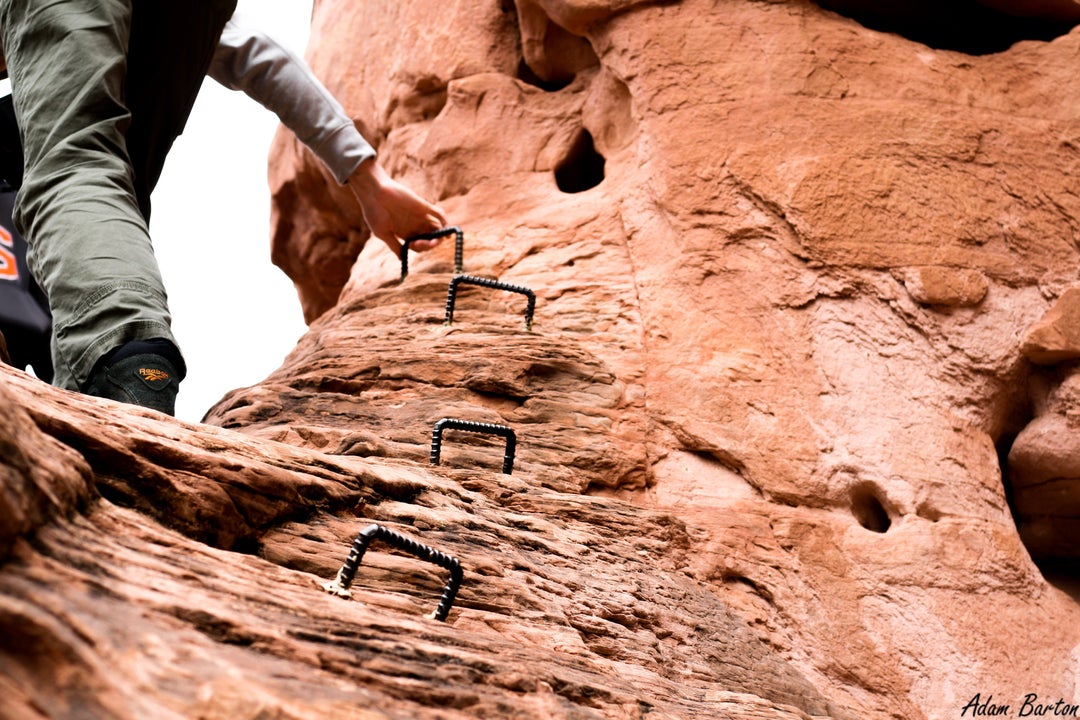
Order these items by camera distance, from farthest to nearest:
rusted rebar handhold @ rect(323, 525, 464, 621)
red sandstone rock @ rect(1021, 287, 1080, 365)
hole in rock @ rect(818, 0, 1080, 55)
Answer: hole in rock @ rect(818, 0, 1080, 55) < red sandstone rock @ rect(1021, 287, 1080, 365) < rusted rebar handhold @ rect(323, 525, 464, 621)

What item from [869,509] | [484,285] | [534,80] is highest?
[534,80]

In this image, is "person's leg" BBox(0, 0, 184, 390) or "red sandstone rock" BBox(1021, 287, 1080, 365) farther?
"red sandstone rock" BBox(1021, 287, 1080, 365)

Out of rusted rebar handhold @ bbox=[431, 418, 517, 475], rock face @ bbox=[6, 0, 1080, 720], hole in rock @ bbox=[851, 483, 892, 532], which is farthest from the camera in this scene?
hole in rock @ bbox=[851, 483, 892, 532]

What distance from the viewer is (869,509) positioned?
2.72 metres

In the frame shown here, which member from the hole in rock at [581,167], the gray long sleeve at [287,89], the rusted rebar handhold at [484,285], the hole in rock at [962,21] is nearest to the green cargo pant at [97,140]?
the gray long sleeve at [287,89]

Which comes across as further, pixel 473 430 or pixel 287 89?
pixel 287 89

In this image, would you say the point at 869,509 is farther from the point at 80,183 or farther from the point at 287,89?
the point at 80,183

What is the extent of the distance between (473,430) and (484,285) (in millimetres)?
622

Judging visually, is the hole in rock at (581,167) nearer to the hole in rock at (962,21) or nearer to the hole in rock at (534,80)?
the hole in rock at (534,80)

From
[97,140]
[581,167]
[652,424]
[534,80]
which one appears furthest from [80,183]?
[534,80]

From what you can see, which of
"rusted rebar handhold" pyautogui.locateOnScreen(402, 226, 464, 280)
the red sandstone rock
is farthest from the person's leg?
the red sandstone rock

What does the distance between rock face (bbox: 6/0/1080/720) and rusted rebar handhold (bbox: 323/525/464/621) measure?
0.05m

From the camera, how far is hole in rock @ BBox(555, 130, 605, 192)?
12.1 feet

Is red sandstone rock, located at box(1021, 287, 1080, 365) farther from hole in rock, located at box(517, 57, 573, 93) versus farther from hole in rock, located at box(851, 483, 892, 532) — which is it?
hole in rock, located at box(517, 57, 573, 93)
